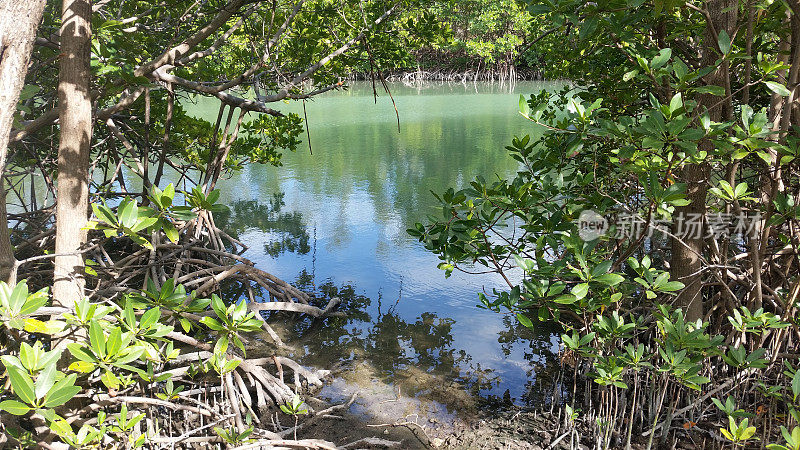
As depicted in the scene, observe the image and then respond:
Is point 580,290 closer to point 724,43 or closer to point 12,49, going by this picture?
point 724,43

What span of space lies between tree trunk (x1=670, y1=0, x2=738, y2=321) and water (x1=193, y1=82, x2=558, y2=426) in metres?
0.97

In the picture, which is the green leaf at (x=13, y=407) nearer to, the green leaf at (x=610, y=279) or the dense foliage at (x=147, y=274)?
the dense foliage at (x=147, y=274)

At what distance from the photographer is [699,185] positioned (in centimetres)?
229

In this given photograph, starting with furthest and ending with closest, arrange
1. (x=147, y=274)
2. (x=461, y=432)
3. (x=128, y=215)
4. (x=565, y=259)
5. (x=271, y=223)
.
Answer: (x=271, y=223) → (x=147, y=274) → (x=461, y=432) → (x=565, y=259) → (x=128, y=215)

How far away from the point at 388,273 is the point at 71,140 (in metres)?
3.07

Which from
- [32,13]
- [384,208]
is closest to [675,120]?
[32,13]

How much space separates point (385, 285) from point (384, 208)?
2.19m

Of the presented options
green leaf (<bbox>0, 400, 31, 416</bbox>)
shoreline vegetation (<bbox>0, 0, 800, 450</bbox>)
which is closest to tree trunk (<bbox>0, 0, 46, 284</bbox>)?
shoreline vegetation (<bbox>0, 0, 800, 450</bbox>)

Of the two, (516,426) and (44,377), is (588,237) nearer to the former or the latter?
(516,426)

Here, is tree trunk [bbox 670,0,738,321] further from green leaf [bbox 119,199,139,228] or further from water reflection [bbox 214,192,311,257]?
water reflection [bbox 214,192,311,257]

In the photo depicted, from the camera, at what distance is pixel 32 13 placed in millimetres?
1412

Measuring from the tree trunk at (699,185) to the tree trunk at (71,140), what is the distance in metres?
2.21

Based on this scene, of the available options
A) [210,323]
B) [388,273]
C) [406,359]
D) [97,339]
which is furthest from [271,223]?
[97,339]

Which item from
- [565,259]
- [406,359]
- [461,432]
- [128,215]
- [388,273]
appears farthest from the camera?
[388,273]
